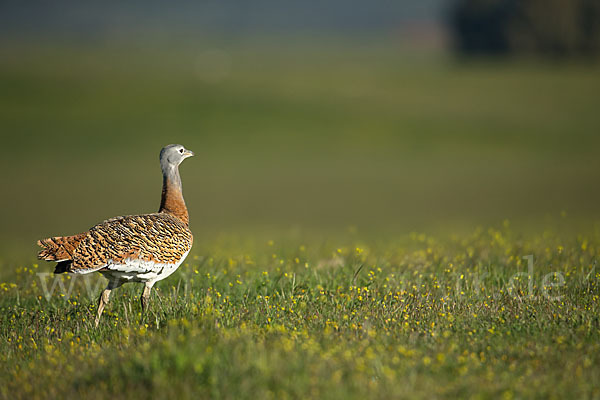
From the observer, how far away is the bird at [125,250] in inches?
234

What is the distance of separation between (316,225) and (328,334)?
48.7 feet

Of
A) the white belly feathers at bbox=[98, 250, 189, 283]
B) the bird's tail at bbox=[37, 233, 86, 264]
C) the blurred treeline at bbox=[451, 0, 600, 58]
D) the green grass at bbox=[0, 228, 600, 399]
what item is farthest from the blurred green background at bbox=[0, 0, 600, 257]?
the white belly feathers at bbox=[98, 250, 189, 283]

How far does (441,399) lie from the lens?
4168mm

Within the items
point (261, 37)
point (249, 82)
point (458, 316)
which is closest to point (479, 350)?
point (458, 316)

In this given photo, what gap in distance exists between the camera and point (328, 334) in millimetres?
5105

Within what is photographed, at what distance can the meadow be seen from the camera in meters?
4.54

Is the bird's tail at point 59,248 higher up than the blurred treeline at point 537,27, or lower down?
lower down

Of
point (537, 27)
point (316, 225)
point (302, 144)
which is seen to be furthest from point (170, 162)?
point (537, 27)

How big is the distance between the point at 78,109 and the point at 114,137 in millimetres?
7066

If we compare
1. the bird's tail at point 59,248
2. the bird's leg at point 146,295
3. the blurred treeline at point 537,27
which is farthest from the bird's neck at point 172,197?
the blurred treeline at point 537,27

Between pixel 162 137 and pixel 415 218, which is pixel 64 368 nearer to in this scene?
pixel 415 218

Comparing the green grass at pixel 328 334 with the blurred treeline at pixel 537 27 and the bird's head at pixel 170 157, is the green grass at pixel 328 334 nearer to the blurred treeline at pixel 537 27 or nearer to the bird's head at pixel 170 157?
the bird's head at pixel 170 157

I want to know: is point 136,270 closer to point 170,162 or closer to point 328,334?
point 170,162

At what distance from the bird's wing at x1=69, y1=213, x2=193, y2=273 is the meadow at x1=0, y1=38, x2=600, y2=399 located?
0.56 metres
